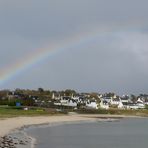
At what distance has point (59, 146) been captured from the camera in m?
41.2

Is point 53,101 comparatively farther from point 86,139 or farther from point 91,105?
point 86,139

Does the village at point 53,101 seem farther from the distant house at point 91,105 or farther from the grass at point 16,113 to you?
the grass at point 16,113

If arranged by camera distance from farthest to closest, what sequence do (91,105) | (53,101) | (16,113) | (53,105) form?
(91,105) → (53,101) → (53,105) → (16,113)

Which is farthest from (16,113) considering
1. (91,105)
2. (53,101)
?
(91,105)

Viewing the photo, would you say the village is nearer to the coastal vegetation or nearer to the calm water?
the coastal vegetation

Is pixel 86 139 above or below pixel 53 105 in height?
below

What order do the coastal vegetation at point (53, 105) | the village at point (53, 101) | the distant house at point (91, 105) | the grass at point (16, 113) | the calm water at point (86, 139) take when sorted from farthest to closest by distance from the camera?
the distant house at point (91, 105) < the village at point (53, 101) < the coastal vegetation at point (53, 105) < the grass at point (16, 113) < the calm water at point (86, 139)

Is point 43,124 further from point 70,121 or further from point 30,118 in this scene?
point 70,121

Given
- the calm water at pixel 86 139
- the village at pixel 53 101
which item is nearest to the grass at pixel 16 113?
the village at pixel 53 101

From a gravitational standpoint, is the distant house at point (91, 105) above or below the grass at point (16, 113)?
above

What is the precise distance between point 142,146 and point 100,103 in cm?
10931

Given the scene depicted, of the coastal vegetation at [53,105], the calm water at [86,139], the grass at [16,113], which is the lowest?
the calm water at [86,139]

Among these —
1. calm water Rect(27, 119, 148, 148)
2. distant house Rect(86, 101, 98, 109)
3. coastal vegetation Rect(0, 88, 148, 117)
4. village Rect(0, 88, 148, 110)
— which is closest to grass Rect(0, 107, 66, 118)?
coastal vegetation Rect(0, 88, 148, 117)

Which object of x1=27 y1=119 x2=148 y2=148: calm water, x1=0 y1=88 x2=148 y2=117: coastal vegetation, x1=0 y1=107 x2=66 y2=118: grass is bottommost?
x1=27 y1=119 x2=148 y2=148: calm water
